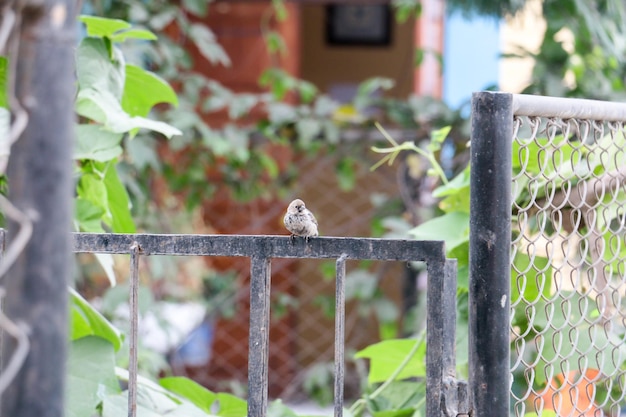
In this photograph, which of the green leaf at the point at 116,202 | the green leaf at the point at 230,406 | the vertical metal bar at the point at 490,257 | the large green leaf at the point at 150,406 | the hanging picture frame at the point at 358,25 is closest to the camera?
the vertical metal bar at the point at 490,257

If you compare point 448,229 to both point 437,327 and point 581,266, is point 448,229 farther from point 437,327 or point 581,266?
point 437,327

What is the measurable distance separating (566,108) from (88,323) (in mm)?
820

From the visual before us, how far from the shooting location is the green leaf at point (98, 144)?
5.21ft

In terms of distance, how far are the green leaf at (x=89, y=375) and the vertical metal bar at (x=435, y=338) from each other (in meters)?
0.54

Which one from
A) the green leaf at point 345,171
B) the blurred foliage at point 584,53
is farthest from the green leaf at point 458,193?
the green leaf at point 345,171

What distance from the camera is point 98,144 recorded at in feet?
5.24

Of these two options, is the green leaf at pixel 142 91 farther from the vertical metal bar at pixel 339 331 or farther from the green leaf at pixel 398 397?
the vertical metal bar at pixel 339 331

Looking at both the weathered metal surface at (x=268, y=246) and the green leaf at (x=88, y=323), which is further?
the green leaf at (x=88, y=323)

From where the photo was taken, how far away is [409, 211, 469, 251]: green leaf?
151 cm

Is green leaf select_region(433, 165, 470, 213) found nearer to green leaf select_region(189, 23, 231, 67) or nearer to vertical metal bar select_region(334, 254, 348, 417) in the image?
vertical metal bar select_region(334, 254, 348, 417)

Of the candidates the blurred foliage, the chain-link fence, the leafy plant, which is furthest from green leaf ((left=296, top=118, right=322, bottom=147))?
the leafy plant

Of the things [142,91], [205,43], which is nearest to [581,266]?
[142,91]

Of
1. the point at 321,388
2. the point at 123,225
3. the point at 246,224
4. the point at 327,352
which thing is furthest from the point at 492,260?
the point at 327,352

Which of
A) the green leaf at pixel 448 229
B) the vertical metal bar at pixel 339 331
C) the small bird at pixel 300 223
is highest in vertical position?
the small bird at pixel 300 223
